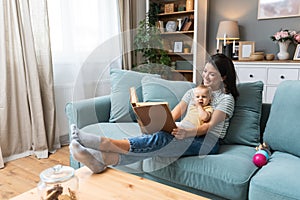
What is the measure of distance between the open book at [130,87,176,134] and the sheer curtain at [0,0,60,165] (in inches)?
52.4

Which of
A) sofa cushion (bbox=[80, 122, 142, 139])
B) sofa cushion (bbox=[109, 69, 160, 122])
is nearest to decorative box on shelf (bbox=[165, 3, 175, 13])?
sofa cushion (bbox=[109, 69, 160, 122])

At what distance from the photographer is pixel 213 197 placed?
48.4 inches

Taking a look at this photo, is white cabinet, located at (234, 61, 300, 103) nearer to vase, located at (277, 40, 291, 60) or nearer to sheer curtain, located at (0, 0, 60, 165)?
vase, located at (277, 40, 291, 60)

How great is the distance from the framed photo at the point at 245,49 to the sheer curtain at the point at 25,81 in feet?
6.98

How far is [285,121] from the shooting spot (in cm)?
139

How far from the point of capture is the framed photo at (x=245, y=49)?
2.97 meters

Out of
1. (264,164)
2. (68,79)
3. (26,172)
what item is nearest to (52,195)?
(264,164)

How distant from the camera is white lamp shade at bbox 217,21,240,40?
296 centimetres

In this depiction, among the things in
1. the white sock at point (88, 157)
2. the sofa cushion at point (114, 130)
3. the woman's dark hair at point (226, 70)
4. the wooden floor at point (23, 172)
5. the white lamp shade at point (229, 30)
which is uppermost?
the white lamp shade at point (229, 30)

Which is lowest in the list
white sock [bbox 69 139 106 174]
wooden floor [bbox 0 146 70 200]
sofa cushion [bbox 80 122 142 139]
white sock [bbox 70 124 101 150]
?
wooden floor [bbox 0 146 70 200]

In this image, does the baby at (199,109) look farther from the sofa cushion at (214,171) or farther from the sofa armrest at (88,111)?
the sofa armrest at (88,111)

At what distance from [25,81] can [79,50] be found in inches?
27.9

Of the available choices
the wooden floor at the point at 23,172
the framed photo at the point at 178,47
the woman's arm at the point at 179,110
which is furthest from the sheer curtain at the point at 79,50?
the woman's arm at the point at 179,110

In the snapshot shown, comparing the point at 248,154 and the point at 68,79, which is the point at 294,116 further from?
the point at 68,79
